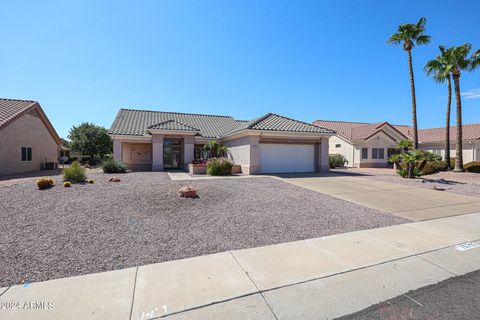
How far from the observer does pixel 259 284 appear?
3.46 metres

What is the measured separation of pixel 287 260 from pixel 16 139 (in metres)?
23.4

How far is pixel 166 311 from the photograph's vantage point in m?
2.87

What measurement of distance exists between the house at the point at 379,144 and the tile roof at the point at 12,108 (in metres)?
32.7

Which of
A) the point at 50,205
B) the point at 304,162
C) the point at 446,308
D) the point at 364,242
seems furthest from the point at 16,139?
the point at 446,308

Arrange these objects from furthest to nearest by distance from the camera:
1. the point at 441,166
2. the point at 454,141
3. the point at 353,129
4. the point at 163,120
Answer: the point at 353,129 → the point at 454,141 → the point at 163,120 → the point at 441,166

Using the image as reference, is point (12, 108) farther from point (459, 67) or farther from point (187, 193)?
point (459, 67)

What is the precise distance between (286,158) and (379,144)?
18.5 m

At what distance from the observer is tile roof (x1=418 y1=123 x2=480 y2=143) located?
28609 millimetres

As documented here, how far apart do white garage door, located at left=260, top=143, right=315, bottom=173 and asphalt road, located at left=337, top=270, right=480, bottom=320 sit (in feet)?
47.9

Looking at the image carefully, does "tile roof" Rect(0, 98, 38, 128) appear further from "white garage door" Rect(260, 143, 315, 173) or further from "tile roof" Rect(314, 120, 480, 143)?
"tile roof" Rect(314, 120, 480, 143)

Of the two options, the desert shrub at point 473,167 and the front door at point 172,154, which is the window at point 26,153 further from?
the desert shrub at point 473,167

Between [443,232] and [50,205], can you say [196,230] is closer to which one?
[50,205]

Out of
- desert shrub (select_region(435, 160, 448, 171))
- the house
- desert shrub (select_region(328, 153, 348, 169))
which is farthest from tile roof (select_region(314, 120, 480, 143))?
desert shrub (select_region(435, 160, 448, 171))

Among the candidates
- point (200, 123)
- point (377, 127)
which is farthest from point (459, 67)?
point (200, 123)
